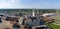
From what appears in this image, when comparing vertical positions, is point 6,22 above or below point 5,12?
below

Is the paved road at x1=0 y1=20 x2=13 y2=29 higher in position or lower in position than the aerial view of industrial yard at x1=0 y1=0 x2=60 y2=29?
lower

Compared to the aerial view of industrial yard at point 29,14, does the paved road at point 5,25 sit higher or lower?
lower

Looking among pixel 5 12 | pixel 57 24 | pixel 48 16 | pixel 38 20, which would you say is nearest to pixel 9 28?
pixel 5 12

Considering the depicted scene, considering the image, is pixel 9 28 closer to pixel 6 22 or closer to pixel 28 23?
pixel 6 22

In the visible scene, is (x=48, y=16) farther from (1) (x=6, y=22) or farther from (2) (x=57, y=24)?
(1) (x=6, y=22)

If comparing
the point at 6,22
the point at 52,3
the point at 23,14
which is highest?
the point at 52,3

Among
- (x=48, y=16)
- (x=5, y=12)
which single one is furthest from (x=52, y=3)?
(x=5, y=12)
